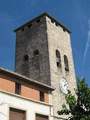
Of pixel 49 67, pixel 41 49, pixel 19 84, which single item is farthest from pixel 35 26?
pixel 19 84

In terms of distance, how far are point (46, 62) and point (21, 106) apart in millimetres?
7661

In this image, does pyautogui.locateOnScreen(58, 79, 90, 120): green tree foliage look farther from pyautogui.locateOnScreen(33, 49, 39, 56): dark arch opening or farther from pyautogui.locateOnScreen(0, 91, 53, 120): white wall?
pyautogui.locateOnScreen(33, 49, 39, 56): dark arch opening

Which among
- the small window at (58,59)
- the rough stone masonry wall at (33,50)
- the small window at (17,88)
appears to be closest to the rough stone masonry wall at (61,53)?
the small window at (58,59)

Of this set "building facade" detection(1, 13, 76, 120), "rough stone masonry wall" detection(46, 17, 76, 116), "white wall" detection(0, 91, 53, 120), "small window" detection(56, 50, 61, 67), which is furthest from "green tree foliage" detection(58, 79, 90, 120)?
"small window" detection(56, 50, 61, 67)

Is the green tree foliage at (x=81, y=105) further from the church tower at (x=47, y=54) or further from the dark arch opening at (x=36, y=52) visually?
the dark arch opening at (x=36, y=52)

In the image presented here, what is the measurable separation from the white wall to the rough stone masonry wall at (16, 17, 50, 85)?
3.62 meters

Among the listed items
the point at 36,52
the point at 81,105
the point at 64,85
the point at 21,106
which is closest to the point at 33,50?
the point at 36,52

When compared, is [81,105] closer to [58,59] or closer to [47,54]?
[47,54]

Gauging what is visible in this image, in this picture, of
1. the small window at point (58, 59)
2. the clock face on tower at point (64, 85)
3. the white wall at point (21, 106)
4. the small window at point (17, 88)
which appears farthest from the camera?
the small window at point (58, 59)

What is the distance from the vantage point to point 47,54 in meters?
32.2

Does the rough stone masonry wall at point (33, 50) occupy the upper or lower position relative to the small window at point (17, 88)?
upper

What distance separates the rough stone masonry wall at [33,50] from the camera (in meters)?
31.7

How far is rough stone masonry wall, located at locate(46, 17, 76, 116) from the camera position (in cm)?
3020

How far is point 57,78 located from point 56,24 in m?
7.70
